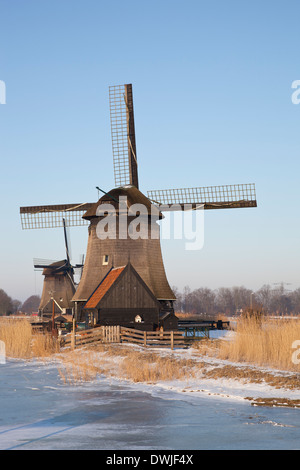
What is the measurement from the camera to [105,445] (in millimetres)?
9562

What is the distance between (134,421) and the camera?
1184cm

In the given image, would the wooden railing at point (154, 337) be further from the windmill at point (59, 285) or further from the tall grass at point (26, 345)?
the windmill at point (59, 285)

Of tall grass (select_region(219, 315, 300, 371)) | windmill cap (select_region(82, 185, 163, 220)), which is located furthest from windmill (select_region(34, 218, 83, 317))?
tall grass (select_region(219, 315, 300, 371))

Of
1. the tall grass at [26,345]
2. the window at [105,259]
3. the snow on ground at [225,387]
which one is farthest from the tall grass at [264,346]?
the window at [105,259]

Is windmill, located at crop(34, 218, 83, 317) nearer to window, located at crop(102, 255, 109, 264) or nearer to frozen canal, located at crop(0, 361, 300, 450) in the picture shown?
window, located at crop(102, 255, 109, 264)

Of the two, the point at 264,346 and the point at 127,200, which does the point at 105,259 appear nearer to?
the point at 127,200

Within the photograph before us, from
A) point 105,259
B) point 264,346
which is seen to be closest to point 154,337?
point 264,346

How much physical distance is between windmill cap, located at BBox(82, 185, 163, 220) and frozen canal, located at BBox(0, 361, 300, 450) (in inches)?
761

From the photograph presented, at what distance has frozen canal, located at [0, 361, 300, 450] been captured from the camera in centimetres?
974

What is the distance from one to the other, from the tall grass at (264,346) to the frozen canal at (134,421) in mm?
4237

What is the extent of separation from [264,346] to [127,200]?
1783 cm
